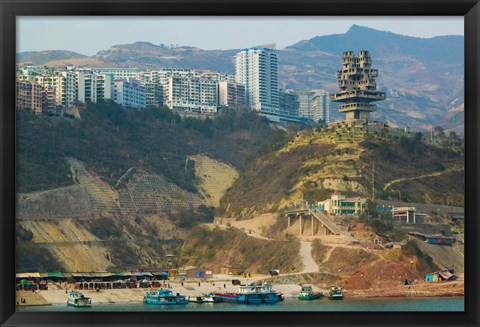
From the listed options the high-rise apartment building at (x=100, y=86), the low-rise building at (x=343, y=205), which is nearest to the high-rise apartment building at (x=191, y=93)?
the high-rise apartment building at (x=100, y=86)

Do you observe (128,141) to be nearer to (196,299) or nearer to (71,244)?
(71,244)

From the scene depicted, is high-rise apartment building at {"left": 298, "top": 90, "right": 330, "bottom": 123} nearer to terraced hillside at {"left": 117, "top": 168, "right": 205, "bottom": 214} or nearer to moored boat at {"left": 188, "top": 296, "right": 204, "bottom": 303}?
terraced hillside at {"left": 117, "top": 168, "right": 205, "bottom": 214}

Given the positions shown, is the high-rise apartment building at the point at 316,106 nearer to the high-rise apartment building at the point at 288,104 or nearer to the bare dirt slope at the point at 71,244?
the high-rise apartment building at the point at 288,104

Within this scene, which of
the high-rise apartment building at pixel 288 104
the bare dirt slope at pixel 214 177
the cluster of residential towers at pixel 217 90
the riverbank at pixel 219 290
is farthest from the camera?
the high-rise apartment building at pixel 288 104

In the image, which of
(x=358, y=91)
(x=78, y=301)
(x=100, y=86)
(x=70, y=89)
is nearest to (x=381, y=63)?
(x=358, y=91)

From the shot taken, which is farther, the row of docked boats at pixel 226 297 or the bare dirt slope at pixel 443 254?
the bare dirt slope at pixel 443 254

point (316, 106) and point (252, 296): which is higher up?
point (316, 106)
